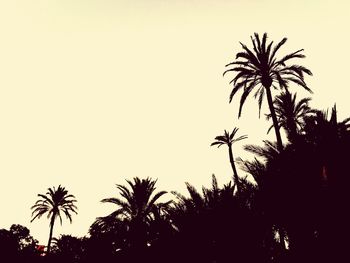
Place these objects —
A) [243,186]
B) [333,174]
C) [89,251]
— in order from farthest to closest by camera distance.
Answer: [89,251] < [243,186] < [333,174]

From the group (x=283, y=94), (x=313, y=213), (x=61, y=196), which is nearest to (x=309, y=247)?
(x=313, y=213)

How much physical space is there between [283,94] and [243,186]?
841 inches

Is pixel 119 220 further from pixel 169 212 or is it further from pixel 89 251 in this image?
pixel 169 212

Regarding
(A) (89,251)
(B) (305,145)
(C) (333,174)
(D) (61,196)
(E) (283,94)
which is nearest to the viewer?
(C) (333,174)

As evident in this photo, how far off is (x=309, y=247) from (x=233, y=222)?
186cm

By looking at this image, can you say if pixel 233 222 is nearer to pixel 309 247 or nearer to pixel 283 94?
pixel 309 247

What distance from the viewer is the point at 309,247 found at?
793 centimetres

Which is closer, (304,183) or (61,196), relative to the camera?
(304,183)

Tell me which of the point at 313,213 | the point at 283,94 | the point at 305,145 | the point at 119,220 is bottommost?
the point at 313,213

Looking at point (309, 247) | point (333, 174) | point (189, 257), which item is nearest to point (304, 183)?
point (333, 174)

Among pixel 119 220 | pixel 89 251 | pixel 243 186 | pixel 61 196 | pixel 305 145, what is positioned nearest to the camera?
pixel 305 145

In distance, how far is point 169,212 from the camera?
9570 mm

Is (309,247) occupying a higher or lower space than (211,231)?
lower

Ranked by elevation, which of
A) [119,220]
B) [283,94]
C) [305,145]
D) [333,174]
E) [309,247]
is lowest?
[309,247]
